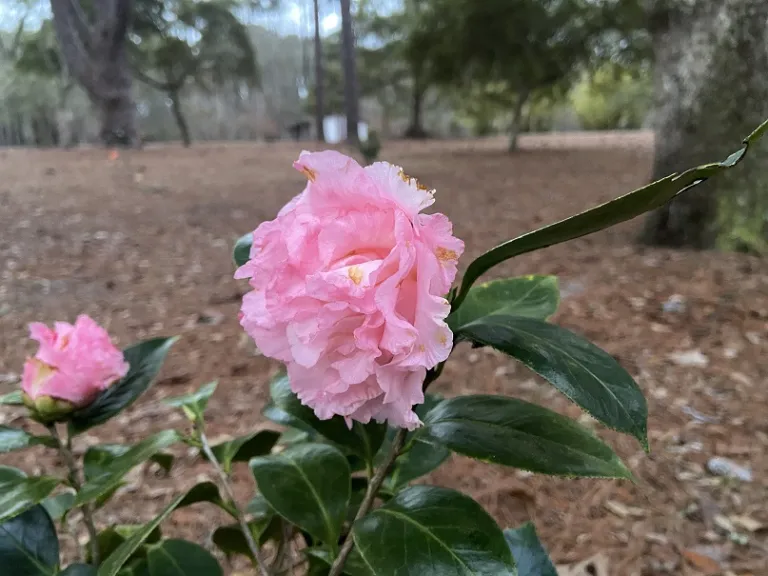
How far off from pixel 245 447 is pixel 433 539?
1.33ft

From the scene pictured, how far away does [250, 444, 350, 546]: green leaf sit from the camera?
2.12 feet

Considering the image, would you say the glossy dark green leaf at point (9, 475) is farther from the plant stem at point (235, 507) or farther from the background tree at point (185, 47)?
the background tree at point (185, 47)

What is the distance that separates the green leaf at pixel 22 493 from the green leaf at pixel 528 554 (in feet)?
1.64

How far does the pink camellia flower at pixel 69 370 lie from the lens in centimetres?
73

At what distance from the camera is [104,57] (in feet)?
33.4

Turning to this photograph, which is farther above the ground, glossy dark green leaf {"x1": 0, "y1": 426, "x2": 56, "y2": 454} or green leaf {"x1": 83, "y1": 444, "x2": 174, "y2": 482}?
glossy dark green leaf {"x1": 0, "y1": 426, "x2": 56, "y2": 454}

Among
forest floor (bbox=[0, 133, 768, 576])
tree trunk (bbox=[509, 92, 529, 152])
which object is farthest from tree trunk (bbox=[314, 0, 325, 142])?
forest floor (bbox=[0, 133, 768, 576])

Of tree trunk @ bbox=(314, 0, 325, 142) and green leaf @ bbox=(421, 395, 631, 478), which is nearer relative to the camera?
green leaf @ bbox=(421, 395, 631, 478)

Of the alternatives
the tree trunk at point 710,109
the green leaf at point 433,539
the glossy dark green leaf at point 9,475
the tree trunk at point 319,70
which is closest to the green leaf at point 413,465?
the green leaf at point 433,539

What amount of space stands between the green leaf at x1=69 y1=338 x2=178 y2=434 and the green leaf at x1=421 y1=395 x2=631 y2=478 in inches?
15.8

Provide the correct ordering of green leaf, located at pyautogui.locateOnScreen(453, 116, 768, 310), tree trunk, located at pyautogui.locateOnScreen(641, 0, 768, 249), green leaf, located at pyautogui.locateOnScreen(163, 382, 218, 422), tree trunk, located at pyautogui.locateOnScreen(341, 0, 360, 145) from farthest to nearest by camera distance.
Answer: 1. tree trunk, located at pyautogui.locateOnScreen(341, 0, 360, 145)
2. tree trunk, located at pyautogui.locateOnScreen(641, 0, 768, 249)
3. green leaf, located at pyautogui.locateOnScreen(163, 382, 218, 422)
4. green leaf, located at pyautogui.locateOnScreen(453, 116, 768, 310)

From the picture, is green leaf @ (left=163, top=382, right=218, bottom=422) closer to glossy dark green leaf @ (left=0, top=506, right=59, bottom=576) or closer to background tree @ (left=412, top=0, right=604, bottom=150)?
glossy dark green leaf @ (left=0, top=506, right=59, bottom=576)

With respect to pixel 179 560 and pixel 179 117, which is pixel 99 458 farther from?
pixel 179 117

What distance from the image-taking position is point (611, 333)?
7.41 feet
